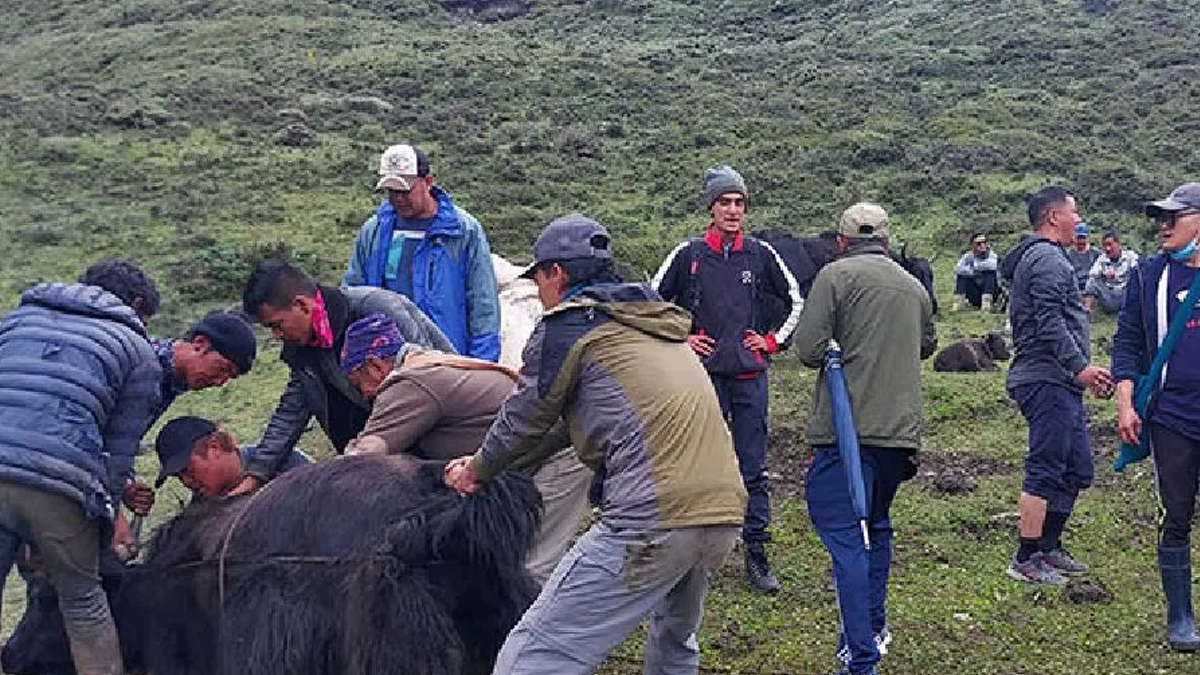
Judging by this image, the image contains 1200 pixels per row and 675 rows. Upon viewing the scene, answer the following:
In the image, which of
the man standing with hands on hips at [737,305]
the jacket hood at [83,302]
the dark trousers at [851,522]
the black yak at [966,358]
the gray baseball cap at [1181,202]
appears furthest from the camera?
the black yak at [966,358]

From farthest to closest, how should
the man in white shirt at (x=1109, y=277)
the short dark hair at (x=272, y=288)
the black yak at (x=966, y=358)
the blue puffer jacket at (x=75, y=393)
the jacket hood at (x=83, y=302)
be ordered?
the man in white shirt at (x=1109, y=277) < the black yak at (x=966, y=358) < the short dark hair at (x=272, y=288) < the jacket hood at (x=83, y=302) < the blue puffer jacket at (x=75, y=393)

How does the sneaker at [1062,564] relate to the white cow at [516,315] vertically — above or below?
below

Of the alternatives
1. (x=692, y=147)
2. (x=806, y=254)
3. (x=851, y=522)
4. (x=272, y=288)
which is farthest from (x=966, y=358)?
(x=692, y=147)

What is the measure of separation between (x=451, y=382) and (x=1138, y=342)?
9.51 ft

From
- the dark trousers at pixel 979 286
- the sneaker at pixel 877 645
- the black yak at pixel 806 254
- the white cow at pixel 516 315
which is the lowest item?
the dark trousers at pixel 979 286

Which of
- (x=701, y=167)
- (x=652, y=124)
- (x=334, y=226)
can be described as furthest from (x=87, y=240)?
(x=652, y=124)

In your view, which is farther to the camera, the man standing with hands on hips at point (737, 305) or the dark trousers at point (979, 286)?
the dark trousers at point (979, 286)

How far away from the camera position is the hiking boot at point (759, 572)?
262 inches

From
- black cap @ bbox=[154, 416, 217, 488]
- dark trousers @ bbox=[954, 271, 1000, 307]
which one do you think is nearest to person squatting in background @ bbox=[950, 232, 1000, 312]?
dark trousers @ bbox=[954, 271, 1000, 307]

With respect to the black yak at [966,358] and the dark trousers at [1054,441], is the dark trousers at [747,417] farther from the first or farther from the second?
the black yak at [966,358]

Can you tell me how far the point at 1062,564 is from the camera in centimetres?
691

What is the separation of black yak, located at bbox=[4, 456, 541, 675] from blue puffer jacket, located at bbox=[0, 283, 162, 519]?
1.25 feet

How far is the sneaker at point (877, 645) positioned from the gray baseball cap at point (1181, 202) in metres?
1.91

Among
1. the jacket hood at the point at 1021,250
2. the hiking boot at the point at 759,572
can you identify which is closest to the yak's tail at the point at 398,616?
the hiking boot at the point at 759,572
